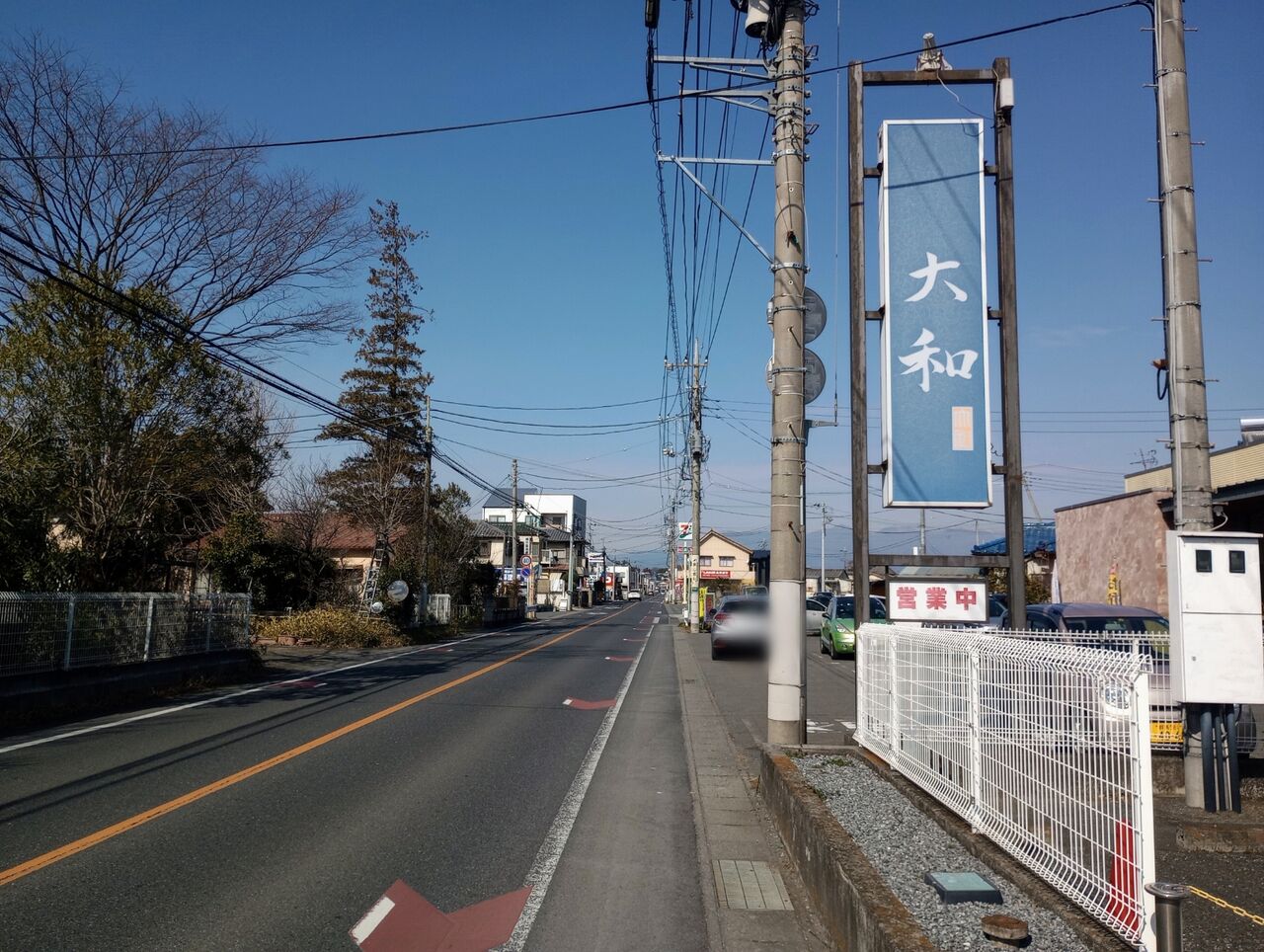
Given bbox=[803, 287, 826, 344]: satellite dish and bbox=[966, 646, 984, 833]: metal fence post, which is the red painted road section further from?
bbox=[803, 287, 826, 344]: satellite dish

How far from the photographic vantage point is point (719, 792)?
8.82 metres

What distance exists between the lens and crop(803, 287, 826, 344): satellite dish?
371 inches

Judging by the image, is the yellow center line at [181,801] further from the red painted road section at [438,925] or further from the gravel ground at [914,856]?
the gravel ground at [914,856]

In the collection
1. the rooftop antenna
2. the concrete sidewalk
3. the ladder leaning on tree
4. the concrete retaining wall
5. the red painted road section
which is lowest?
the concrete sidewalk

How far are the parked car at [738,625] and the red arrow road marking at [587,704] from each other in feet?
25.0

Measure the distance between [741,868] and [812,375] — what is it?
4.95 metres

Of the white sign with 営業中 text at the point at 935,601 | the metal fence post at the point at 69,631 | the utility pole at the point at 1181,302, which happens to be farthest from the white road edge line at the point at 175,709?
the utility pole at the point at 1181,302

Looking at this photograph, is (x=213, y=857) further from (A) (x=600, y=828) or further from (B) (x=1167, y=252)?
(B) (x=1167, y=252)

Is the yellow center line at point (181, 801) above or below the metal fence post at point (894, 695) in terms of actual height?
below

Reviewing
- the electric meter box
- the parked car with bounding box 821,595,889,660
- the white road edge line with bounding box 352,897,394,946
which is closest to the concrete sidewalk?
the white road edge line with bounding box 352,897,394,946

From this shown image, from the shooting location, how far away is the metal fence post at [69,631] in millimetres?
13000

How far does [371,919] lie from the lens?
5164 mm

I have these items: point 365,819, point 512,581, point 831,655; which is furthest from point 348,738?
point 512,581

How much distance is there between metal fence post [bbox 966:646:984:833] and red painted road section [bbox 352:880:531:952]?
274 centimetres
